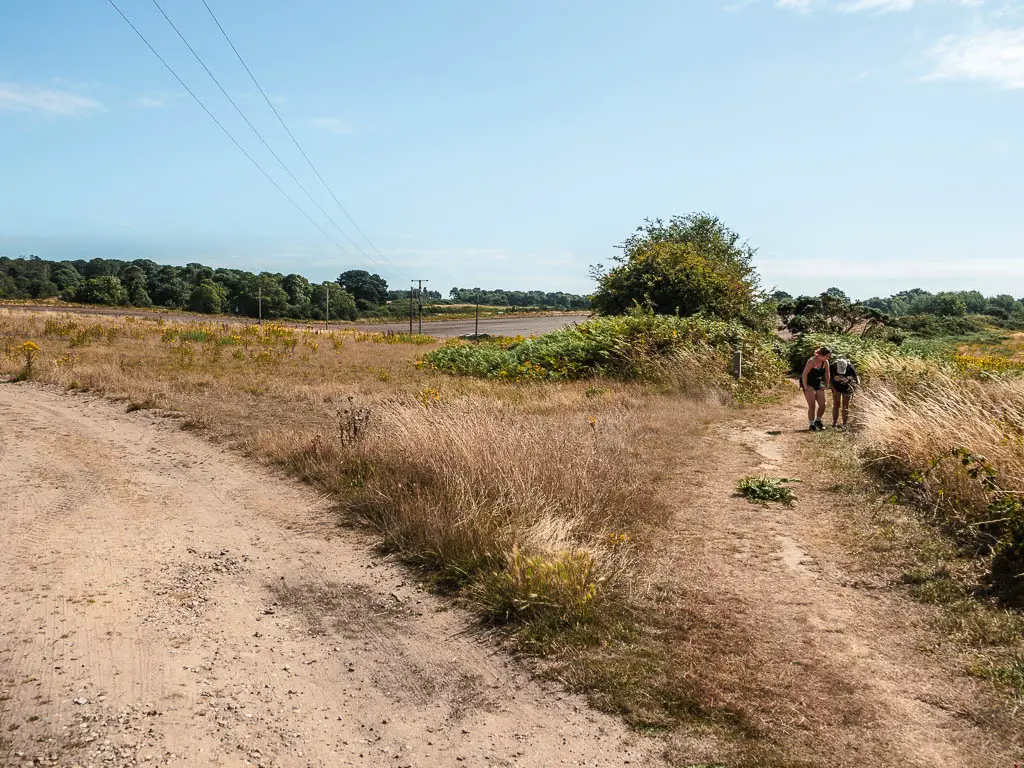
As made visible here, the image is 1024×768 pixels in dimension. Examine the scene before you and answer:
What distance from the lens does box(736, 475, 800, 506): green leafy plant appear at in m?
8.22

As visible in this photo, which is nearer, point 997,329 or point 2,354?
point 2,354

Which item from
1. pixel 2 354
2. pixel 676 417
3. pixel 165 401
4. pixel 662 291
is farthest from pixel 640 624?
pixel 662 291

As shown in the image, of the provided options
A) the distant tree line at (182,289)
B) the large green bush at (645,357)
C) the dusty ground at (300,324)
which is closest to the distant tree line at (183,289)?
the distant tree line at (182,289)

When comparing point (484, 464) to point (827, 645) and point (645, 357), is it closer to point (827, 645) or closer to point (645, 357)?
point (827, 645)

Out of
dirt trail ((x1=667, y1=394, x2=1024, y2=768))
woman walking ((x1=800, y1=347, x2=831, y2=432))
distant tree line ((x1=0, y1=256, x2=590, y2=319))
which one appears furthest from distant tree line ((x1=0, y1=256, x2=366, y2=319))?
dirt trail ((x1=667, y1=394, x2=1024, y2=768))

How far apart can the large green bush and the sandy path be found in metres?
11.6

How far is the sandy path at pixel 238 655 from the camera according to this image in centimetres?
381

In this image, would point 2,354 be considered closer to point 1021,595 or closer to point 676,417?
point 676,417

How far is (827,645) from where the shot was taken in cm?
481

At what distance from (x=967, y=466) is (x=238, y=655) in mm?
6732

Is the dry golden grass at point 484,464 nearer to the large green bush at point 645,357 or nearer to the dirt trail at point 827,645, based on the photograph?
the dirt trail at point 827,645

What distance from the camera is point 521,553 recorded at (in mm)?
5492

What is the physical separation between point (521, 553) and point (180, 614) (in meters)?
2.38

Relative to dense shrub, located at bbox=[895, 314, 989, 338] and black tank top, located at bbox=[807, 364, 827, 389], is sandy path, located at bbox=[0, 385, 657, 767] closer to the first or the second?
black tank top, located at bbox=[807, 364, 827, 389]
